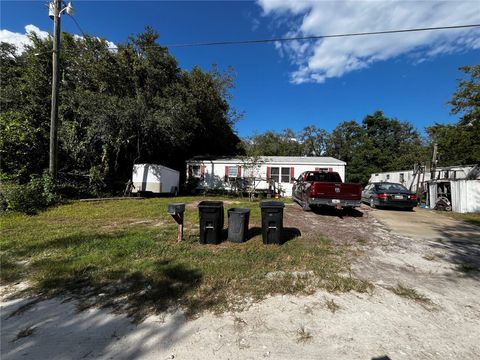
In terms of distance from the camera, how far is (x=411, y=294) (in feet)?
Result: 10.8

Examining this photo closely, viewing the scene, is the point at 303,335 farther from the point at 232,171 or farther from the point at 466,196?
the point at 232,171

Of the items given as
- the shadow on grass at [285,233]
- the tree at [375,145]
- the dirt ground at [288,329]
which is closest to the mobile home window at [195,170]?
the shadow on grass at [285,233]

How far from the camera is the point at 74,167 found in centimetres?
1413

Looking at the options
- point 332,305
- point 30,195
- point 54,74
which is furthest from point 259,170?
point 332,305

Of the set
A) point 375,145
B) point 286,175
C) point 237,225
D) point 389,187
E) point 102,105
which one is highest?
point 375,145

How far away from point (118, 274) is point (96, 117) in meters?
13.1

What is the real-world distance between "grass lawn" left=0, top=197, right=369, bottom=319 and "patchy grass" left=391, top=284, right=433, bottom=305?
409 millimetres

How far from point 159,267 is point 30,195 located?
8349mm

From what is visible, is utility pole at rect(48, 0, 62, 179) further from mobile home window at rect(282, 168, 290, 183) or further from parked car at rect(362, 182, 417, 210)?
parked car at rect(362, 182, 417, 210)

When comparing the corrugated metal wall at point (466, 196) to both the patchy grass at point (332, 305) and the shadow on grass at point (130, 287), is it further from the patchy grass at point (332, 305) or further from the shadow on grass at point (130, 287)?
the shadow on grass at point (130, 287)

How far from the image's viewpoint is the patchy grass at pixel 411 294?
123 inches

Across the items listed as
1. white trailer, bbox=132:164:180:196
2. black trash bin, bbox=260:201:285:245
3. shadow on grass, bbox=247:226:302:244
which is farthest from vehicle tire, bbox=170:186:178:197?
black trash bin, bbox=260:201:285:245

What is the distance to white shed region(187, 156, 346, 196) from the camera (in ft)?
58.1

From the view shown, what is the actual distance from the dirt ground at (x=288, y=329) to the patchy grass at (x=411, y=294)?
1cm
